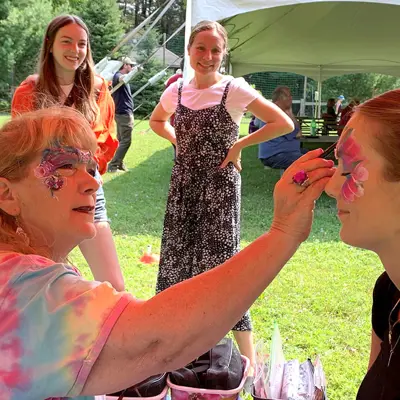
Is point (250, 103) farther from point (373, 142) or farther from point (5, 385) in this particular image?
point (5, 385)

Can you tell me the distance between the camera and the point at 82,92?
292 centimetres

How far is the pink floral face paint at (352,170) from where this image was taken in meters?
1.24

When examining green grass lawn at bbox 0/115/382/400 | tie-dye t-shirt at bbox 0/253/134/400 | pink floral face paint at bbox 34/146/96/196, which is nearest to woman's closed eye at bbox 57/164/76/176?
pink floral face paint at bbox 34/146/96/196

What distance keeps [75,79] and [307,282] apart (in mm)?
2415

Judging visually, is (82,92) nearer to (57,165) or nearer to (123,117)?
(57,165)

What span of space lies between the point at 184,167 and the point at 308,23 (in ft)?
23.7

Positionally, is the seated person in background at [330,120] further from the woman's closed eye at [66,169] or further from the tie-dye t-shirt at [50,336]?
the tie-dye t-shirt at [50,336]

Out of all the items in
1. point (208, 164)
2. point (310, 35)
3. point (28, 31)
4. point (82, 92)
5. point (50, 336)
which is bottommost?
point (50, 336)

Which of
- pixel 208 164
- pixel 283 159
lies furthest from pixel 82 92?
pixel 283 159

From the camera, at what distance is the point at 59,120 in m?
1.17

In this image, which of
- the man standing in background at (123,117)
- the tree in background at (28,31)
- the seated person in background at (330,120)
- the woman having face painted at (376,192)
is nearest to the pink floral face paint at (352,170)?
the woman having face painted at (376,192)

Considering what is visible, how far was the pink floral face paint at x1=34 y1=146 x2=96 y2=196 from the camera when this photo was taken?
1.12 m

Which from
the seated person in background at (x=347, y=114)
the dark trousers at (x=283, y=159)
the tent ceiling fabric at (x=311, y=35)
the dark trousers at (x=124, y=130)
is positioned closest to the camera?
the seated person in background at (x=347, y=114)

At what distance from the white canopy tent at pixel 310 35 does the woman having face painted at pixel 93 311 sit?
3319 millimetres
